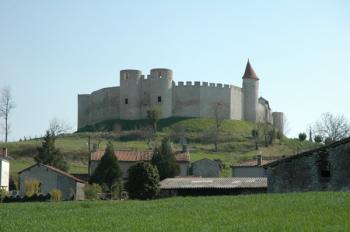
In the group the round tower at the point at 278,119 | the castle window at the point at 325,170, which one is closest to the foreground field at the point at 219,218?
the castle window at the point at 325,170

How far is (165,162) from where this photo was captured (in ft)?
211

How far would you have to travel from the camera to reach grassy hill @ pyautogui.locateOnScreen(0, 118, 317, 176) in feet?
262

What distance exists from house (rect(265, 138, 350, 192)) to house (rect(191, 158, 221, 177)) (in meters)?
34.0

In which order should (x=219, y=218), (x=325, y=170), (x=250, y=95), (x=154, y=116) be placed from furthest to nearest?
1. (x=250, y=95)
2. (x=154, y=116)
3. (x=325, y=170)
4. (x=219, y=218)

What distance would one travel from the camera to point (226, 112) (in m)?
111

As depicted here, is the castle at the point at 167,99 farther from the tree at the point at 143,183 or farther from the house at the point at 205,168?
the tree at the point at 143,183

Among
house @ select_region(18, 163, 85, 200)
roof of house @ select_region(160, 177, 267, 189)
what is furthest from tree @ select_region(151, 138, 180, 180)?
roof of house @ select_region(160, 177, 267, 189)

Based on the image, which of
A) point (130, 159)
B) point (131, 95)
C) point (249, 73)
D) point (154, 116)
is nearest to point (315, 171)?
point (130, 159)

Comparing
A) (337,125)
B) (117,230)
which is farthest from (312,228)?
(337,125)

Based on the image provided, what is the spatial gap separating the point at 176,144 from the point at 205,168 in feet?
74.4

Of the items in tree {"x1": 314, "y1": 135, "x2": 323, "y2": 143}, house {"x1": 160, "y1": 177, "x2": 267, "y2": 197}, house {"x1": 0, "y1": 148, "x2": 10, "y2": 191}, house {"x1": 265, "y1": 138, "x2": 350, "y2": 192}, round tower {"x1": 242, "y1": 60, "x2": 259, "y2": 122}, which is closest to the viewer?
house {"x1": 265, "y1": 138, "x2": 350, "y2": 192}

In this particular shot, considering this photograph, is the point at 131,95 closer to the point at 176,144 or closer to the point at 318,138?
the point at 176,144

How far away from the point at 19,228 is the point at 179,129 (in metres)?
83.0

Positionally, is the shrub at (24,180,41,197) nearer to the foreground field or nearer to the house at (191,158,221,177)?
the house at (191,158,221,177)
